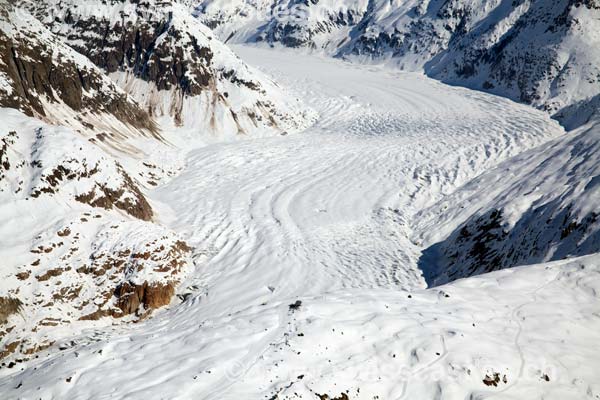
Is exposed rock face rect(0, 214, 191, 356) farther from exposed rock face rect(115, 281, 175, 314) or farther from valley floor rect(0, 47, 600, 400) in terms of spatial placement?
valley floor rect(0, 47, 600, 400)

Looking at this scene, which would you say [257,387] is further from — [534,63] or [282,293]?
[534,63]

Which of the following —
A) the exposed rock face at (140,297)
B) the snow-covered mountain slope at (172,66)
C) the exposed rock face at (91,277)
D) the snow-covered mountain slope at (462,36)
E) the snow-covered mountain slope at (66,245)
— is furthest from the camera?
the snow-covered mountain slope at (462,36)

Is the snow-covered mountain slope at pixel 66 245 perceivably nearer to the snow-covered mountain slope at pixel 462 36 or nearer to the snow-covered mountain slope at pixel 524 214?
the snow-covered mountain slope at pixel 524 214

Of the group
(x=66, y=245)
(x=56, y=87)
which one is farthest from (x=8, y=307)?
(x=56, y=87)

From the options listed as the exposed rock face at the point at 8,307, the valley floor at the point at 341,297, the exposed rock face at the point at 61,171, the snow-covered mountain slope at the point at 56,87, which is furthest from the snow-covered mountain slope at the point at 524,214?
the snow-covered mountain slope at the point at 56,87

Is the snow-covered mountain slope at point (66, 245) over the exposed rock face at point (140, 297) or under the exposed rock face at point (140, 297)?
over
